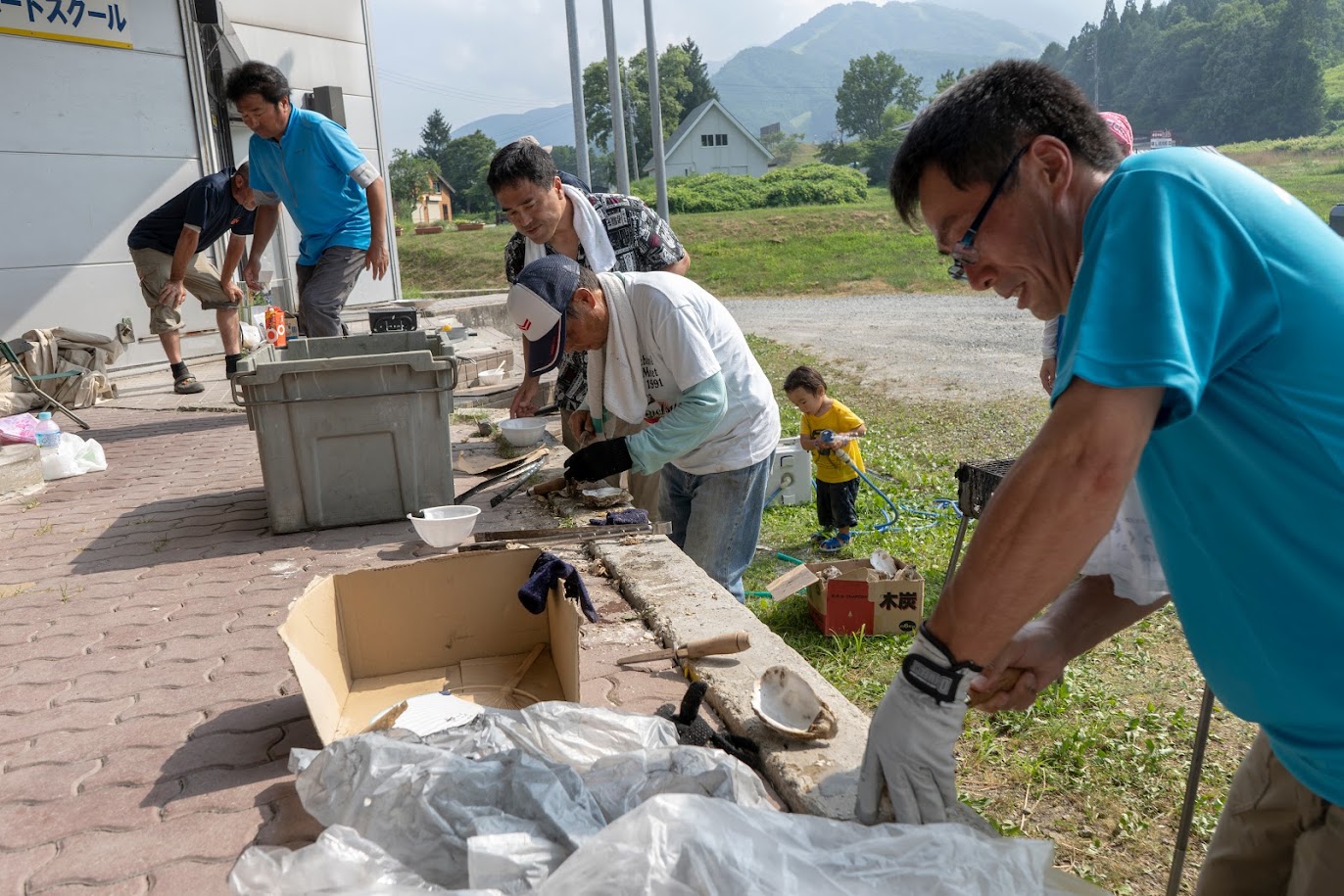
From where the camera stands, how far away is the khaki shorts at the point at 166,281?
7.84m

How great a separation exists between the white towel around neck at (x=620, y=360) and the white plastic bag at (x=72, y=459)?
4086mm

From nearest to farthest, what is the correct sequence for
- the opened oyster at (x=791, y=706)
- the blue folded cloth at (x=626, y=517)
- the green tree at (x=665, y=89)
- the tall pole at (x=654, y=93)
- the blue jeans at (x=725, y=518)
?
the opened oyster at (x=791, y=706) → the blue jeans at (x=725, y=518) → the blue folded cloth at (x=626, y=517) → the tall pole at (x=654, y=93) → the green tree at (x=665, y=89)

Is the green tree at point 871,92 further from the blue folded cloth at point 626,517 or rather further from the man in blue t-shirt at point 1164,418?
the man in blue t-shirt at point 1164,418

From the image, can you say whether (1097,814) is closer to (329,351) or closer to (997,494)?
(997,494)

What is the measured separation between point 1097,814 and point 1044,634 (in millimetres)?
1475

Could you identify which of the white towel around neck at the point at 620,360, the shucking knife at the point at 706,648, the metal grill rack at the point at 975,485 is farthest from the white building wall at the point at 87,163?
the metal grill rack at the point at 975,485

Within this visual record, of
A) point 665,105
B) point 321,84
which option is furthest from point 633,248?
point 665,105

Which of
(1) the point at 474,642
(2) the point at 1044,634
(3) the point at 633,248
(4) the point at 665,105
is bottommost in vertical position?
(1) the point at 474,642

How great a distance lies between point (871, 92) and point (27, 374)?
106904 mm

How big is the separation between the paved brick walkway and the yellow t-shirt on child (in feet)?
6.96

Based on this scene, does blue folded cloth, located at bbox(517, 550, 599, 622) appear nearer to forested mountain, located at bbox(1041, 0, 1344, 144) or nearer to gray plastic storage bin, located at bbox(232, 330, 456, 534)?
gray plastic storage bin, located at bbox(232, 330, 456, 534)

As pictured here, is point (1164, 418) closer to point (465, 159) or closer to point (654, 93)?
point (654, 93)

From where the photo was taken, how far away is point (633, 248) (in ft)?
14.5

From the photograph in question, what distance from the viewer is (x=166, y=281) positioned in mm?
8031
